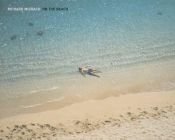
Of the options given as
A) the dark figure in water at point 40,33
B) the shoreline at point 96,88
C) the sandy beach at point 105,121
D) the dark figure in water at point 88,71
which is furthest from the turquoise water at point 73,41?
the sandy beach at point 105,121

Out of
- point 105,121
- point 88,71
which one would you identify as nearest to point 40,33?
point 88,71

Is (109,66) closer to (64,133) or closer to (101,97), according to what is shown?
(101,97)

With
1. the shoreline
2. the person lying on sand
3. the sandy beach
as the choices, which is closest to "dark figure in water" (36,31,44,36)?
the person lying on sand

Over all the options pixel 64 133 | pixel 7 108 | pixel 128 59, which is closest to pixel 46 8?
pixel 128 59

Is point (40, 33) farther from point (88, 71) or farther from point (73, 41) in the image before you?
point (88, 71)

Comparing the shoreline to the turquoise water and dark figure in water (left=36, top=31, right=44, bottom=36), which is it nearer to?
the turquoise water

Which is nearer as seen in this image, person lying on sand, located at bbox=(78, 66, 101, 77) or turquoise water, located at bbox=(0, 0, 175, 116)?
turquoise water, located at bbox=(0, 0, 175, 116)

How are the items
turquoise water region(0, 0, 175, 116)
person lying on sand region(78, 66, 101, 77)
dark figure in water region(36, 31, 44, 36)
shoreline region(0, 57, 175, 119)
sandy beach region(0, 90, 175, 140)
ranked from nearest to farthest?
1. sandy beach region(0, 90, 175, 140)
2. shoreline region(0, 57, 175, 119)
3. turquoise water region(0, 0, 175, 116)
4. person lying on sand region(78, 66, 101, 77)
5. dark figure in water region(36, 31, 44, 36)
